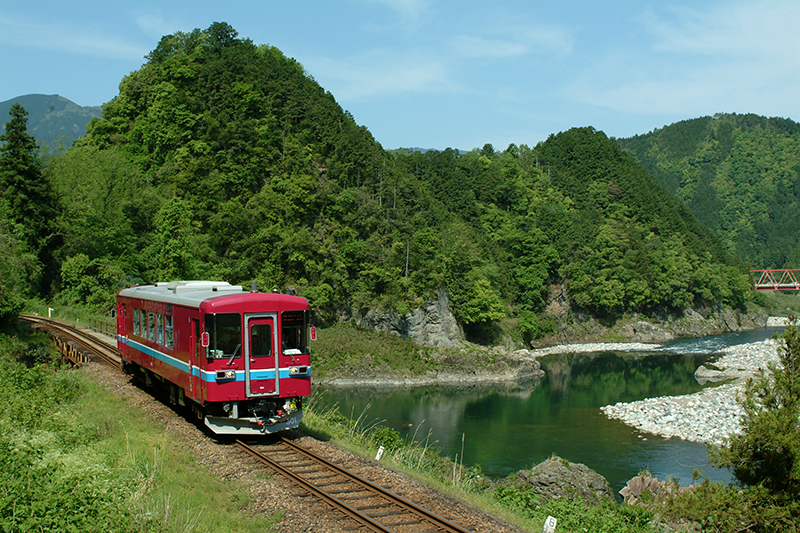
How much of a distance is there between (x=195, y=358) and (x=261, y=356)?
1.74m

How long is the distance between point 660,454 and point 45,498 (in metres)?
35.9

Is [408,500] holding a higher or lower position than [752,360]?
higher

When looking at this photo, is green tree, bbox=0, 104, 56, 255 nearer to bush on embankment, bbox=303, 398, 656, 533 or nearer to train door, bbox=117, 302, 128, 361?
train door, bbox=117, 302, 128, 361

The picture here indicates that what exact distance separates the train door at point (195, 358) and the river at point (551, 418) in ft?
57.6

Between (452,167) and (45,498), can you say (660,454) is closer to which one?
(45,498)

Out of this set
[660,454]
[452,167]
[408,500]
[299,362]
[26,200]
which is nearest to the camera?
[408,500]

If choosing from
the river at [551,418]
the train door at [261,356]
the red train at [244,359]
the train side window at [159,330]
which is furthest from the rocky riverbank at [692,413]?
the train side window at [159,330]

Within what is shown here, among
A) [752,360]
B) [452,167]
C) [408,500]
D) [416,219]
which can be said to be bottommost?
[752,360]

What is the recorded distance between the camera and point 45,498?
7.87 m

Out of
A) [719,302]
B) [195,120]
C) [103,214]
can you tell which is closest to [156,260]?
[103,214]

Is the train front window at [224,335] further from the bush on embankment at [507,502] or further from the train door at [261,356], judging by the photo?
the bush on embankment at [507,502]

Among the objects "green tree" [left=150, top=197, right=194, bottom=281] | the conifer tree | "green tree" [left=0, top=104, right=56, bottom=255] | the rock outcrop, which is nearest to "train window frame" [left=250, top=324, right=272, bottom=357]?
the rock outcrop

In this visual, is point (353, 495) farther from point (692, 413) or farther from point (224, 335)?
point (692, 413)

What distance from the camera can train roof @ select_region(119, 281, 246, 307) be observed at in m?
16.6
